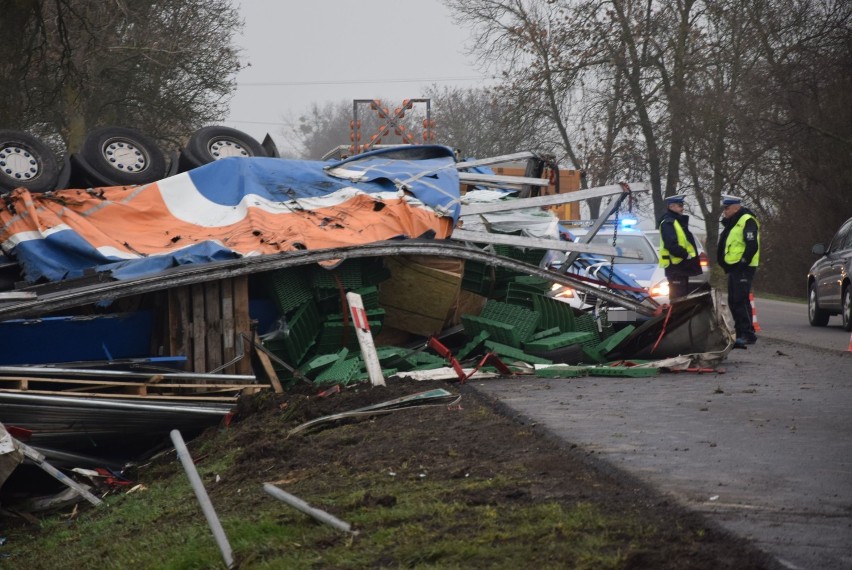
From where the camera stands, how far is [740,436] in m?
7.29

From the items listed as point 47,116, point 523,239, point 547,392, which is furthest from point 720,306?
point 47,116

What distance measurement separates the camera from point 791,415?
8312 millimetres

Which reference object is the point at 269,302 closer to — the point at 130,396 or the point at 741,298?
the point at 130,396

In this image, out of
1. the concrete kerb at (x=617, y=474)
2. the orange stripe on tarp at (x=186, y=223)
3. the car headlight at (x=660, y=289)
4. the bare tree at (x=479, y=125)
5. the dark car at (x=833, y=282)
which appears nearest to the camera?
the concrete kerb at (x=617, y=474)

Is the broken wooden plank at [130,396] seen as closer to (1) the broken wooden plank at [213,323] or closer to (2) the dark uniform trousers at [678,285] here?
(1) the broken wooden plank at [213,323]

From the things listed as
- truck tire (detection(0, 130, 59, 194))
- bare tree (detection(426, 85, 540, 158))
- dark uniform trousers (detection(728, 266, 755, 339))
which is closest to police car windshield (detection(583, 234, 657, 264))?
dark uniform trousers (detection(728, 266, 755, 339))

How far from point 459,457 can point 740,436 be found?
1.85m

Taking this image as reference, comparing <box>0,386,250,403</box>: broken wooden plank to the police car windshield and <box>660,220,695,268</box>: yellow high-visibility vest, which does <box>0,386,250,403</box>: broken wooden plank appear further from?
the police car windshield

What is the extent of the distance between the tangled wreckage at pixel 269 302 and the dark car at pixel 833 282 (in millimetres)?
6125

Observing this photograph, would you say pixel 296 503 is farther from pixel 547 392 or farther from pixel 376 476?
pixel 547 392

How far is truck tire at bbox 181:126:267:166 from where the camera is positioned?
48.0 feet

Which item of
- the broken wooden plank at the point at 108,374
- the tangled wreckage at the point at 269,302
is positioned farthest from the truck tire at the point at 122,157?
the broken wooden plank at the point at 108,374

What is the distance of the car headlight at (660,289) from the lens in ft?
52.6

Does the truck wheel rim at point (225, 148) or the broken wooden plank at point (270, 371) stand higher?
the truck wheel rim at point (225, 148)
